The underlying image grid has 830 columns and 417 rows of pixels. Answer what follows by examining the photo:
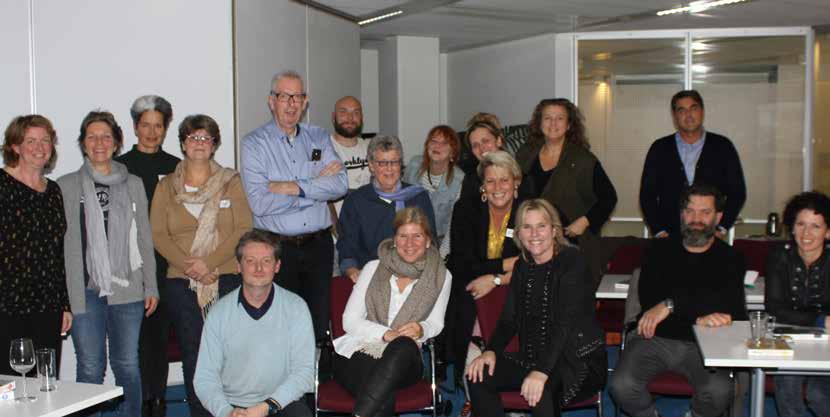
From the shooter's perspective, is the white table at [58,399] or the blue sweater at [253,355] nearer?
the white table at [58,399]

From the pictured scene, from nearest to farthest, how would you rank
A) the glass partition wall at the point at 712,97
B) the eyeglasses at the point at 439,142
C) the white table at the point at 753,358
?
the white table at the point at 753,358
the eyeglasses at the point at 439,142
the glass partition wall at the point at 712,97

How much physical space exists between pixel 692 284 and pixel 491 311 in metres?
1.00

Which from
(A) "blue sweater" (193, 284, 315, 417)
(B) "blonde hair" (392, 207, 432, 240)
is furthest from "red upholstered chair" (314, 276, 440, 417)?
(B) "blonde hair" (392, 207, 432, 240)

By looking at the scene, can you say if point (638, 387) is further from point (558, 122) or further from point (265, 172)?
point (265, 172)

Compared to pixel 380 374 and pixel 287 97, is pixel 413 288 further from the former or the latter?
pixel 287 97

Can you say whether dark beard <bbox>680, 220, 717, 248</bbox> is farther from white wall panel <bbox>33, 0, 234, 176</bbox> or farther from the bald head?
white wall panel <bbox>33, 0, 234, 176</bbox>

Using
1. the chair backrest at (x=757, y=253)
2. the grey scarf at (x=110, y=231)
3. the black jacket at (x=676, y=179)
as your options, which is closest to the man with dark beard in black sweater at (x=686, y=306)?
the black jacket at (x=676, y=179)

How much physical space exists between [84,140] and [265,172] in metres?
0.91

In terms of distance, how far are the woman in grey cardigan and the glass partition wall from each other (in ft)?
19.6

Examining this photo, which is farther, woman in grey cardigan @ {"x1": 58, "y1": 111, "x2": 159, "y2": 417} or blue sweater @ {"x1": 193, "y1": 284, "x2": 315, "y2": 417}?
woman in grey cardigan @ {"x1": 58, "y1": 111, "x2": 159, "y2": 417}

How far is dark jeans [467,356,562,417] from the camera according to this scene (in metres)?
3.99

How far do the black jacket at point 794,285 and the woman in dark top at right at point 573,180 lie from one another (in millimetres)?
1020

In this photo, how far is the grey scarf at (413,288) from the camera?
4.44 meters

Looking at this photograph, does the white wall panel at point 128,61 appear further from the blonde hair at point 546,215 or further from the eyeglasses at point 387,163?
the blonde hair at point 546,215
